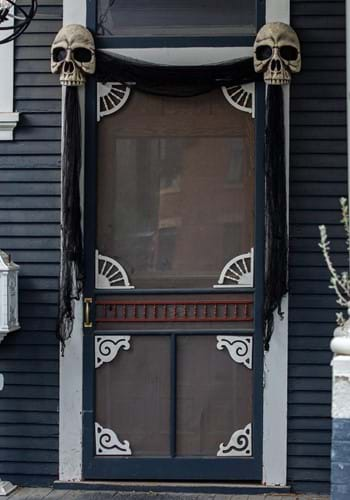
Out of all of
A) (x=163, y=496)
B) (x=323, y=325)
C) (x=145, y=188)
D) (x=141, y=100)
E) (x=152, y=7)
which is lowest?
(x=163, y=496)

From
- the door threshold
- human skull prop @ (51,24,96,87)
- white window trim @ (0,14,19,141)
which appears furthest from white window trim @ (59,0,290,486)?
white window trim @ (0,14,19,141)

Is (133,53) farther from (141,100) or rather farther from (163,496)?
(163,496)

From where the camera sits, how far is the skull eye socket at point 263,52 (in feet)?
21.7

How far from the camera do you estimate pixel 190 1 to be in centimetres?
687

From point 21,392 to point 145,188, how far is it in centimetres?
158

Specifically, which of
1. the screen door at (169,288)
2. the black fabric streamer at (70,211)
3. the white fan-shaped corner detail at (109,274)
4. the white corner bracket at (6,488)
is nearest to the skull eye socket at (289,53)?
A: the screen door at (169,288)

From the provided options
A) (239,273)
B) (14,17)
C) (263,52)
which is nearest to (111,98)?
(14,17)

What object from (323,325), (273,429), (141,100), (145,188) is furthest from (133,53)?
(273,429)

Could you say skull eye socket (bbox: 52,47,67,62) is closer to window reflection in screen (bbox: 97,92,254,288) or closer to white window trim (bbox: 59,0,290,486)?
white window trim (bbox: 59,0,290,486)

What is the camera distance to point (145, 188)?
22.6ft

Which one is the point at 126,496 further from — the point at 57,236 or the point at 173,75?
the point at 173,75

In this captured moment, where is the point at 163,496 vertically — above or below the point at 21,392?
below

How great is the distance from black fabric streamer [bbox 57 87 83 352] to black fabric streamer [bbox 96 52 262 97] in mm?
293

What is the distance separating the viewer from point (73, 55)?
6738 mm
